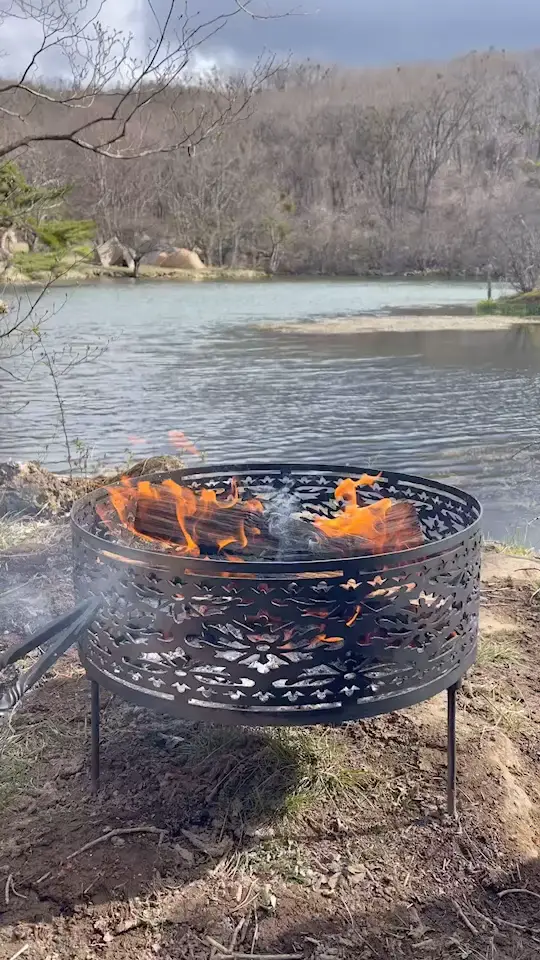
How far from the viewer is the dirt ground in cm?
181

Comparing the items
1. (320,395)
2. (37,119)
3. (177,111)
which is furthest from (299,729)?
(320,395)

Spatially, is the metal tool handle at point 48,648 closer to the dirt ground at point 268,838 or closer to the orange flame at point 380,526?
the dirt ground at point 268,838

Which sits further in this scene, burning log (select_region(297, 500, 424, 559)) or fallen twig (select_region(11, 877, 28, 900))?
burning log (select_region(297, 500, 424, 559))

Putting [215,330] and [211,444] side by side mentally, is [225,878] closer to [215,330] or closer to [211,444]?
[211,444]

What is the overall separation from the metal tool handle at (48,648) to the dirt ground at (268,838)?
437mm

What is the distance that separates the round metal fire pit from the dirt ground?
0.37m

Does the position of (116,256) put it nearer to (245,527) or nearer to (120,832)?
(245,527)

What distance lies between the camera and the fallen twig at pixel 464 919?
72.6 inches

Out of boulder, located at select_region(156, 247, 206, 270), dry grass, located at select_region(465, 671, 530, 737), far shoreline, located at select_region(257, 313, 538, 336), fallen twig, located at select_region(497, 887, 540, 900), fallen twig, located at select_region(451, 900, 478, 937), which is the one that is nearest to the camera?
fallen twig, located at select_region(451, 900, 478, 937)

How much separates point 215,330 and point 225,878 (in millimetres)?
19873

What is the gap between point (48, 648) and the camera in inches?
81.0

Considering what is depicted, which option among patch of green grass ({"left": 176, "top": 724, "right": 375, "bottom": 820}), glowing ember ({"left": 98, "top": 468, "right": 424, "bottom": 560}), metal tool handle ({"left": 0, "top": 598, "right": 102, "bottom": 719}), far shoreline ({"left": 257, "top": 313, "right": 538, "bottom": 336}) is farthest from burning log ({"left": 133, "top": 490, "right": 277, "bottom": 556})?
far shoreline ({"left": 257, "top": 313, "right": 538, "bottom": 336})

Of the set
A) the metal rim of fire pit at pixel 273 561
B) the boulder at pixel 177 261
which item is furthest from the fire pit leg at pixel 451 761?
the boulder at pixel 177 261

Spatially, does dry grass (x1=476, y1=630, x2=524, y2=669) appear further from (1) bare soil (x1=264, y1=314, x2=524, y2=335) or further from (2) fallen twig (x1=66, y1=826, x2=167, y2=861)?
(1) bare soil (x1=264, y1=314, x2=524, y2=335)
